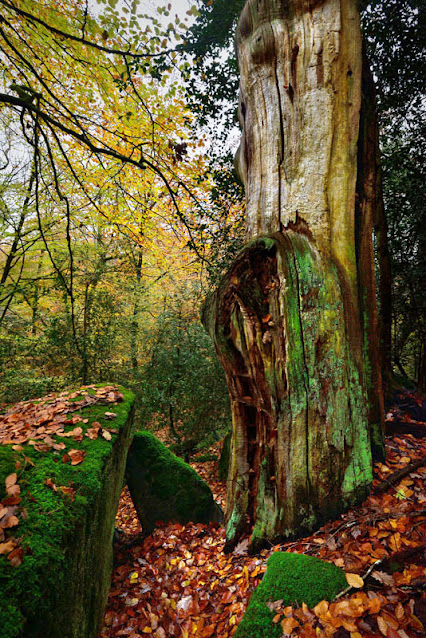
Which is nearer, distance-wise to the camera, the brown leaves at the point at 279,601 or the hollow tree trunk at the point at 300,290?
the brown leaves at the point at 279,601

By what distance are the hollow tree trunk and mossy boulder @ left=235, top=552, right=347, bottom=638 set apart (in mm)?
564

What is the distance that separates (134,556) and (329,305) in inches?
155

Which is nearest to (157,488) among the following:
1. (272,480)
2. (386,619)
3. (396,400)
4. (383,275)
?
(272,480)

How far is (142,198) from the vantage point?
627 cm

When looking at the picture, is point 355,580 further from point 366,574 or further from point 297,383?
point 297,383

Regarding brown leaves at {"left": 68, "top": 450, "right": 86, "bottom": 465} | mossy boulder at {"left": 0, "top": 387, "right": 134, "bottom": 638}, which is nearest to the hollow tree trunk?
mossy boulder at {"left": 0, "top": 387, "right": 134, "bottom": 638}

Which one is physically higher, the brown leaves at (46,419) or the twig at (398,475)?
the brown leaves at (46,419)

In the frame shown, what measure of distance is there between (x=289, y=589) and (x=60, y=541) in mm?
1307

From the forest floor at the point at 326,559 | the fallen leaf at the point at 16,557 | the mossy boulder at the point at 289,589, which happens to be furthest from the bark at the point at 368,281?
the fallen leaf at the point at 16,557

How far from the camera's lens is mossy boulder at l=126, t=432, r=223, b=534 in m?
4.61

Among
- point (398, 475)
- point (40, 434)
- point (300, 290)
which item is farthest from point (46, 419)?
point (398, 475)

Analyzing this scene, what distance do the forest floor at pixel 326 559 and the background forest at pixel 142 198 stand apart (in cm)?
248

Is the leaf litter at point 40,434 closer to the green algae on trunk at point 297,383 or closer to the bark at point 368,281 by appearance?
the green algae on trunk at point 297,383

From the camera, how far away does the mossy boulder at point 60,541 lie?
142 cm
